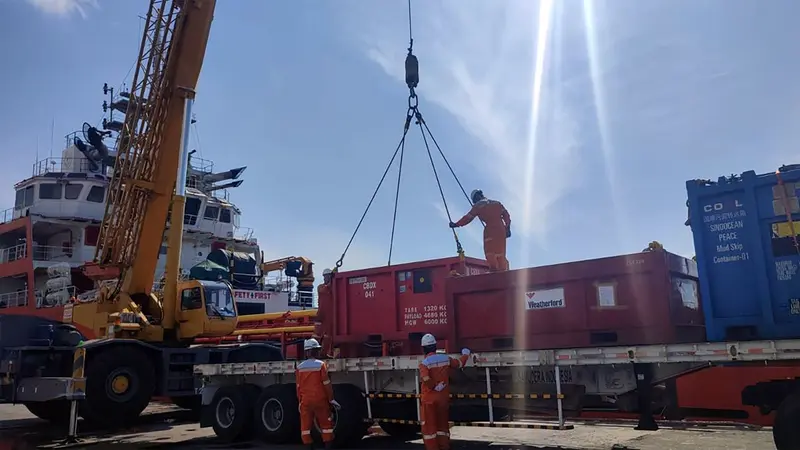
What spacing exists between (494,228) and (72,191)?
18921 mm

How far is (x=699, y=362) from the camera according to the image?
6.93 metres

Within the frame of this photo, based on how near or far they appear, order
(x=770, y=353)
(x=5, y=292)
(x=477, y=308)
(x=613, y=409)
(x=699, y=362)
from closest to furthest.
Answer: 1. (x=770, y=353)
2. (x=699, y=362)
3. (x=613, y=409)
4. (x=477, y=308)
5. (x=5, y=292)

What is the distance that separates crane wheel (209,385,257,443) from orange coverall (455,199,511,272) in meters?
4.75

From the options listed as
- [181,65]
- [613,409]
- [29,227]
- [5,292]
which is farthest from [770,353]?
[5,292]

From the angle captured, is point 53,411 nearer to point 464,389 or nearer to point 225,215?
point 464,389

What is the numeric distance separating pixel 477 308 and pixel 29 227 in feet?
60.5

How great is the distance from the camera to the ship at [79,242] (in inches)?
828

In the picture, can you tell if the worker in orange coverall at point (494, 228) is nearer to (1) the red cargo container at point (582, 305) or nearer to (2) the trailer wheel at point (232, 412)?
(1) the red cargo container at point (582, 305)

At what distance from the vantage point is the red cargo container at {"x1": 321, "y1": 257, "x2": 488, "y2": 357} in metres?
10.1

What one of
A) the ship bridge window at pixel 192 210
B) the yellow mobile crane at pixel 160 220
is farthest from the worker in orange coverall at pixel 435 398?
the ship bridge window at pixel 192 210

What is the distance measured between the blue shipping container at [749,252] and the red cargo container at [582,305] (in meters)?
0.70

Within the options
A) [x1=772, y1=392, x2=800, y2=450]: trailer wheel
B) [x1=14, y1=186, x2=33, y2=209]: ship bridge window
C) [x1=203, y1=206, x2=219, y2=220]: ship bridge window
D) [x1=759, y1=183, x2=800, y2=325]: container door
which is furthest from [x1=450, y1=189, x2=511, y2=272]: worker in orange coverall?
[x1=14, y1=186, x2=33, y2=209]: ship bridge window

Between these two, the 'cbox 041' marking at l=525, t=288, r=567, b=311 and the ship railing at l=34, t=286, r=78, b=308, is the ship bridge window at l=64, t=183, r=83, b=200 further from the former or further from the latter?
the 'cbox 041' marking at l=525, t=288, r=567, b=311

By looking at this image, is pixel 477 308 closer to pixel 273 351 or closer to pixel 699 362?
pixel 699 362
